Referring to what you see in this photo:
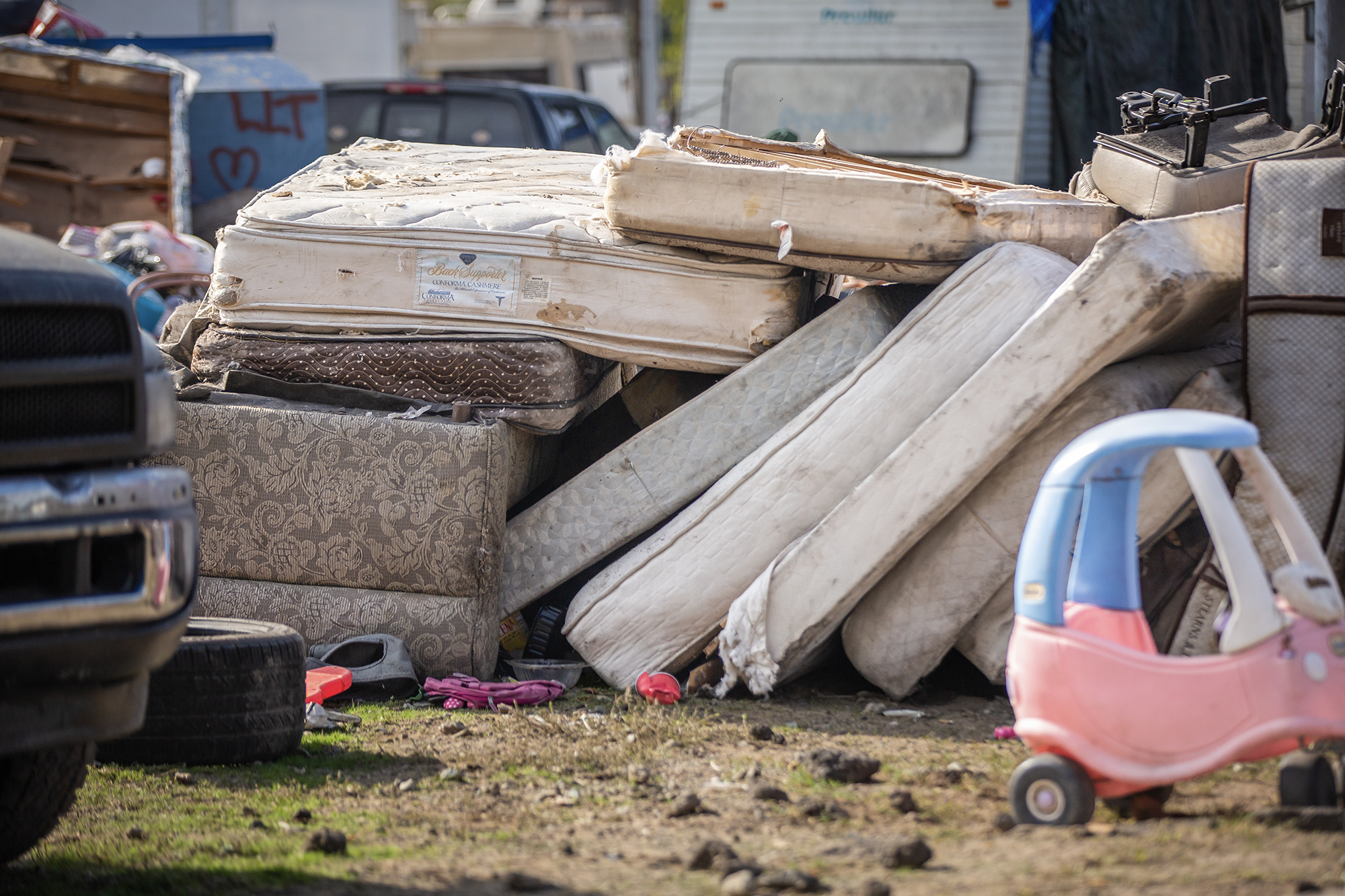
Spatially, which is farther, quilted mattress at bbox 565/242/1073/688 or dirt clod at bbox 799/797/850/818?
quilted mattress at bbox 565/242/1073/688

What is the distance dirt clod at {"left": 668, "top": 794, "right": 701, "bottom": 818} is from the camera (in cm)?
240

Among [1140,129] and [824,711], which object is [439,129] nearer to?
[1140,129]

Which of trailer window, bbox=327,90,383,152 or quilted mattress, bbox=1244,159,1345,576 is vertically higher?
trailer window, bbox=327,90,383,152

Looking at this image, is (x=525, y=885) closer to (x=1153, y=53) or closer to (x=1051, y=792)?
(x=1051, y=792)

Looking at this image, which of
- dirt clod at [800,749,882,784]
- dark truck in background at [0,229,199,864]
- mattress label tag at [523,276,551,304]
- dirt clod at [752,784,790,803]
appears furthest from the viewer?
mattress label tag at [523,276,551,304]

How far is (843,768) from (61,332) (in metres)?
1.72

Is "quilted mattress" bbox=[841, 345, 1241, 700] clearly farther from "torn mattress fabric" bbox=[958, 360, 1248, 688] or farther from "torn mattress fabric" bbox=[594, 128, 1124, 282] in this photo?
"torn mattress fabric" bbox=[594, 128, 1124, 282]

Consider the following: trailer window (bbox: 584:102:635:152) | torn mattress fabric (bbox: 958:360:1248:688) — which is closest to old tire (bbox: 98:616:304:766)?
torn mattress fabric (bbox: 958:360:1248:688)

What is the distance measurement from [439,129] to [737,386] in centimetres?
629

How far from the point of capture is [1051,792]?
7.13 feet

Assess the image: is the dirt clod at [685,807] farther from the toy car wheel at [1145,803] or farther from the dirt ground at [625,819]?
the toy car wheel at [1145,803]

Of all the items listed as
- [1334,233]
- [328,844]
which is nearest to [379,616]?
[328,844]

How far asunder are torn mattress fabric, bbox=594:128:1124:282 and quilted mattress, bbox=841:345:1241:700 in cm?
62

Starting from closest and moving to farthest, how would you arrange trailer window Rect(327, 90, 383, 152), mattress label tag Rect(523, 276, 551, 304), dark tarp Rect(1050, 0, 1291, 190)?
1. mattress label tag Rect(523, 276, 551, 304)
2. dark tarp Rect(1050, 0, 1291, 190)
3. trailer window Rect(327, 90, 383, 152)
